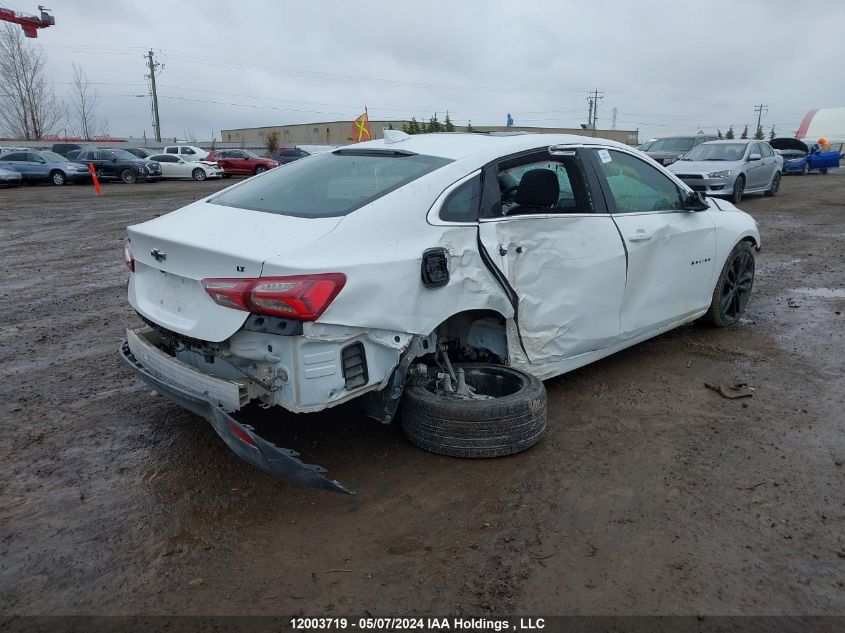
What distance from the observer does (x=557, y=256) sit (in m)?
3.97

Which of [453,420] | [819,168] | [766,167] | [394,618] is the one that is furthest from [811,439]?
[819,168]

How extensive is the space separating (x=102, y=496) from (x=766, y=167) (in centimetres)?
1827

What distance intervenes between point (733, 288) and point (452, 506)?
384cm

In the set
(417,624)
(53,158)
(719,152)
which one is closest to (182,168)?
(53,158)

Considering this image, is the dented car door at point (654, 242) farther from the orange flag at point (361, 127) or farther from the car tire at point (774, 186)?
the car tire at point (774, 186)

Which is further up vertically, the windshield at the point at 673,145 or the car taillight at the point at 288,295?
the windshield at the point at 673,145

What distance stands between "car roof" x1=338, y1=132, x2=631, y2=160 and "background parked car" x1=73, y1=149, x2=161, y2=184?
90.4 feet

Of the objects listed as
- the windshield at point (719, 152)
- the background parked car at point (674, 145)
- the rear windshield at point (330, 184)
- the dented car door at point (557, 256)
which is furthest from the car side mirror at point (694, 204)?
the background parked car at point (674, 145)

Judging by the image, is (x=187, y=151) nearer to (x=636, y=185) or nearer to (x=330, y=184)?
(x=636, y=185)

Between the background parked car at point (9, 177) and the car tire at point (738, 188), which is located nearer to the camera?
the car tire at point (738, 188)

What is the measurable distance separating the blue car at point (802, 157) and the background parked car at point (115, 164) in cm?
2712

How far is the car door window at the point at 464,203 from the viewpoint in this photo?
11.5 ft

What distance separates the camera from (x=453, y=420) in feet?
11.5

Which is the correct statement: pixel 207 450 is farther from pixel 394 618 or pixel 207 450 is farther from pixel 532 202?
pixel 532 202
